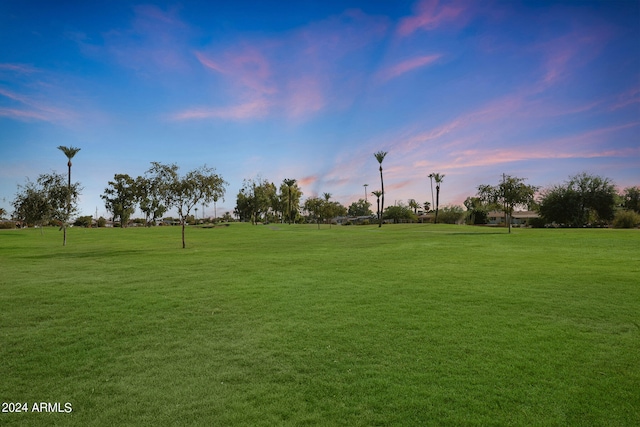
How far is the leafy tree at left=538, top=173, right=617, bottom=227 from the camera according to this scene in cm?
7412

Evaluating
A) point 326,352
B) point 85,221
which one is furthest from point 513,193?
point 85,221

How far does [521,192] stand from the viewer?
52.9 meters

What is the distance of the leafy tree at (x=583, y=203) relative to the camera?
243ft

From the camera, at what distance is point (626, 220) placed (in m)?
60.9

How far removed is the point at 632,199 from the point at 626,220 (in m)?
44.1

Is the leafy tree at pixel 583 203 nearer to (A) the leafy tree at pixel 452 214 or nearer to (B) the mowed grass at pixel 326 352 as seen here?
(A) the leafy tree at pixel 452 214

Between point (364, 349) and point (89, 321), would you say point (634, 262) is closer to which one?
point (364, 349)

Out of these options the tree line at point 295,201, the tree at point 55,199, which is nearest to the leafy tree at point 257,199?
the tree line at point 295,201

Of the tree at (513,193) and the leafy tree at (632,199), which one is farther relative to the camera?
the leafy tree at (632,199)

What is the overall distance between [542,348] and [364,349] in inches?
149

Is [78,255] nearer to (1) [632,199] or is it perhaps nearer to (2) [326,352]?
(2) [326,352]

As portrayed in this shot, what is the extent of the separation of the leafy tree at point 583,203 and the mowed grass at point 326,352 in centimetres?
7357

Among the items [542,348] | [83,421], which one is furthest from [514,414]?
[83,421]

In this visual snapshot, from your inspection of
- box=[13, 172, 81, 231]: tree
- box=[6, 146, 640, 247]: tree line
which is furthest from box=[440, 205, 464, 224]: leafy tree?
box=[13, 172, 81, 231]: tree
